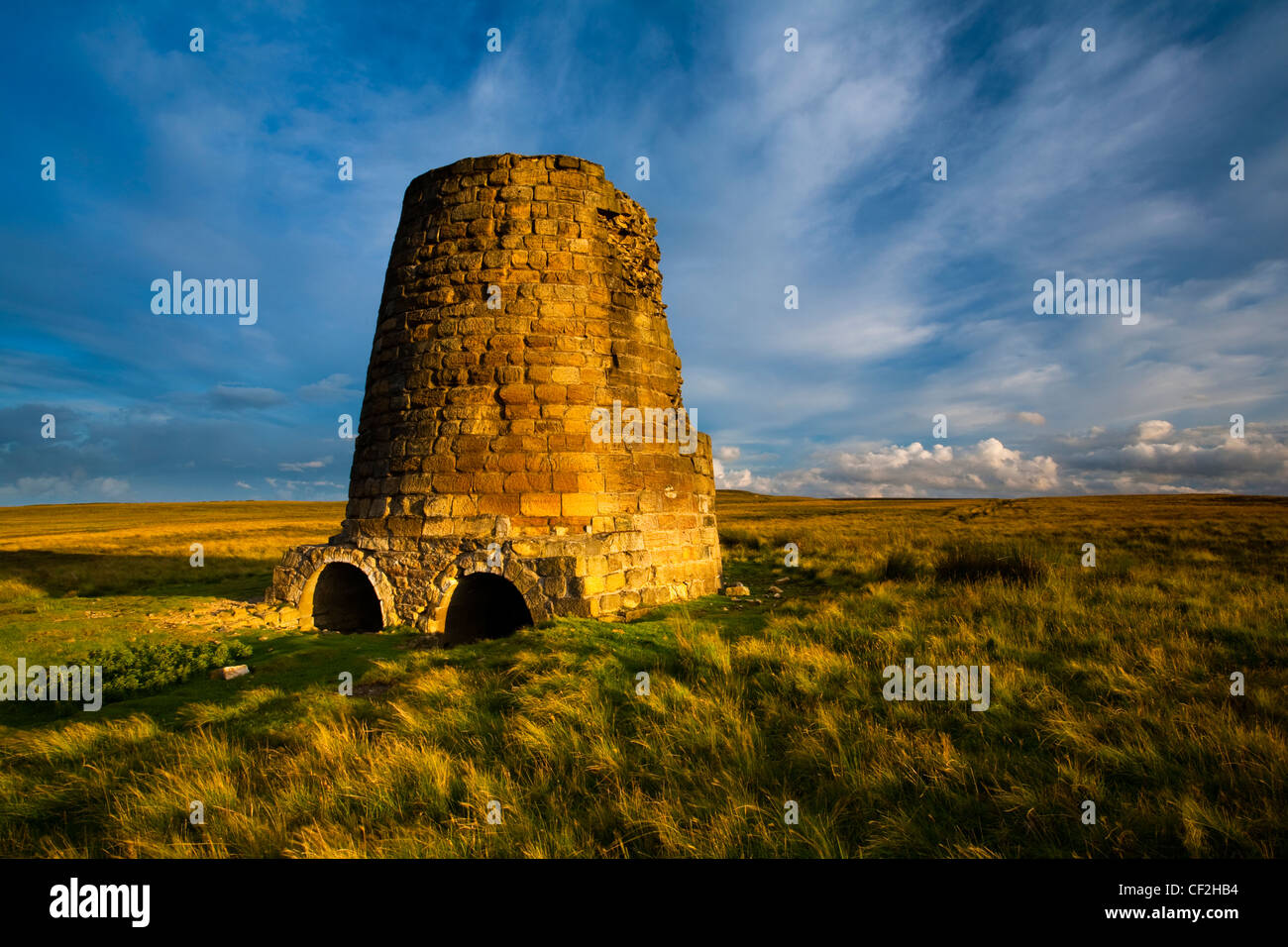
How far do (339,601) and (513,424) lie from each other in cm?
466

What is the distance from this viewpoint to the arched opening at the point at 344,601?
31.9 feet

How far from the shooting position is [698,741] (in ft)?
13.3
